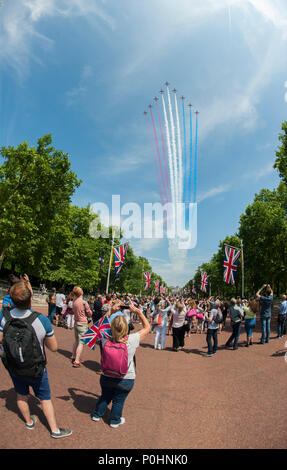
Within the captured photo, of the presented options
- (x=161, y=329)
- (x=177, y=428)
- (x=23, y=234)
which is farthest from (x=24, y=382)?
(x=23, y=234)

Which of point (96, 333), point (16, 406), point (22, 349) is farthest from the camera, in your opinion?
point (96, 333)

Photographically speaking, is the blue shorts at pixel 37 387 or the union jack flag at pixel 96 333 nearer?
the blue shorts at pixel 37 387

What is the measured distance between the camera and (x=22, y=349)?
10.4 ft

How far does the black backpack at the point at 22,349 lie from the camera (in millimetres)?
3170

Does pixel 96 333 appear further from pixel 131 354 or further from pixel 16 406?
pixel 131 354

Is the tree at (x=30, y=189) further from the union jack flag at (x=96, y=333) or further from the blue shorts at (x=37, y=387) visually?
the blue shorts at (x=37, y=387)

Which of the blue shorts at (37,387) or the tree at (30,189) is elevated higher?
the tree at (30,189)

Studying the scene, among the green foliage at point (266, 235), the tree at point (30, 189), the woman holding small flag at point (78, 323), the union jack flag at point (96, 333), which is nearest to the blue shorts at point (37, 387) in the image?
the union jack flag at point (96, 333)

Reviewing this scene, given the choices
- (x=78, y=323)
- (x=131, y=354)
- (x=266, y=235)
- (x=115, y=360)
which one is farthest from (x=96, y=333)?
(x=266, y=235)

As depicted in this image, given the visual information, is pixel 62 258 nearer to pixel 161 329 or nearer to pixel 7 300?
pixel 161 329

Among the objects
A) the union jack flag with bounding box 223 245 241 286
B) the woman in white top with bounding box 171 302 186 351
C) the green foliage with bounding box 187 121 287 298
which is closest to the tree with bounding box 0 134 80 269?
the union jack flag with bounding box 223 245 241 286

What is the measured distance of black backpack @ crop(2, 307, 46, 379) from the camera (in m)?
3.17

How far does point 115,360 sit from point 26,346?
3.99 ft
